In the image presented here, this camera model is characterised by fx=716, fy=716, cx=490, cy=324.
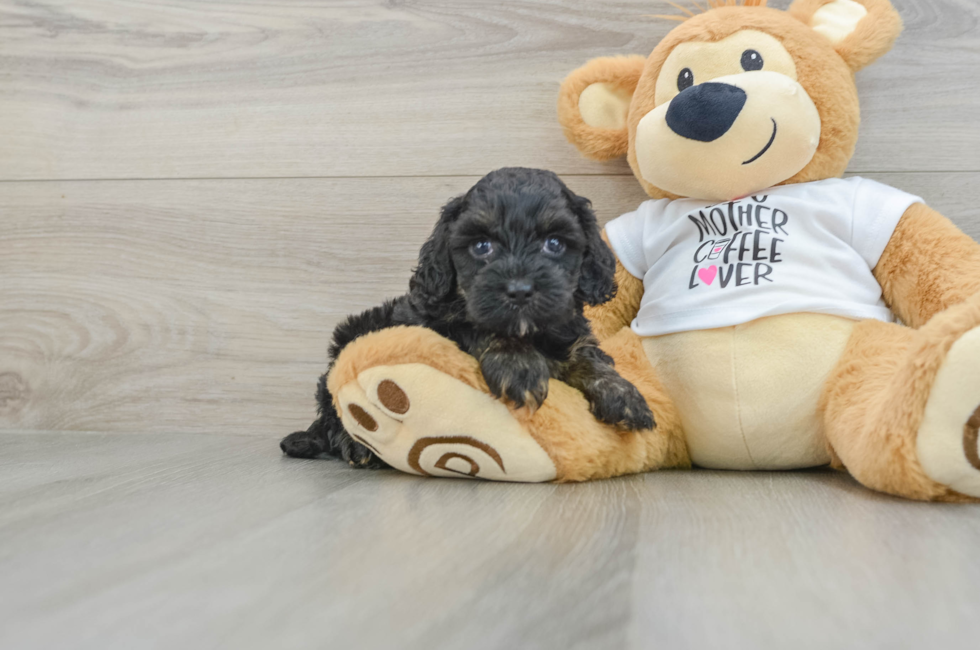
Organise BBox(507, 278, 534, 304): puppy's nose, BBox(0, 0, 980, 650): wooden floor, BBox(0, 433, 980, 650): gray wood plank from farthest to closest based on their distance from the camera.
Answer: BBox(507, 278, 534, 304): puppy's nose
BBox(0, 0, 980, 650): wooden floor
BBox(0, 433, 980, 650): gray wood plank

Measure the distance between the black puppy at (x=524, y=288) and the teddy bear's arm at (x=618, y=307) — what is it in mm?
201

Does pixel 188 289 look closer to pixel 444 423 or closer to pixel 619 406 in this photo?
pixel 444 423

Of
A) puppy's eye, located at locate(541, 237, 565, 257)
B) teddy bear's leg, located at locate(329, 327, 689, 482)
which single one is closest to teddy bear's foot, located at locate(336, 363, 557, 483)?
teddy bear's leg, located at locate(329, 327, 689, 482)

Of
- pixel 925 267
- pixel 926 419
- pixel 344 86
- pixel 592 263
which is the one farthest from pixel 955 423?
pixel 344 86

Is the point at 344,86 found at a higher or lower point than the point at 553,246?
higher

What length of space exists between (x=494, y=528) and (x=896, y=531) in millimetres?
513

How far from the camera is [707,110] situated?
4.27 ft

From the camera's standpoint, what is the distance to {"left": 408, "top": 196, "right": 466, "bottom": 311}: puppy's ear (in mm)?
1311

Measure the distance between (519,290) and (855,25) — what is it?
0.95 metres

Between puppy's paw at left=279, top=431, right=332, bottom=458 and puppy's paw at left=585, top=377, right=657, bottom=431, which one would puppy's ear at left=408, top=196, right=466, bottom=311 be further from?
puppy's paw at left=279, top=431, right=332, bottom=458

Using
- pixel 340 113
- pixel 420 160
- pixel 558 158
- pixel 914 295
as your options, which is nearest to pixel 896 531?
pixel 914 295

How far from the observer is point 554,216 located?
1218 mm

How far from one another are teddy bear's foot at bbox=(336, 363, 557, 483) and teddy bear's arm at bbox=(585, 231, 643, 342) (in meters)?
0.44

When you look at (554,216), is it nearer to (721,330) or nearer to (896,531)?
(721,330)
